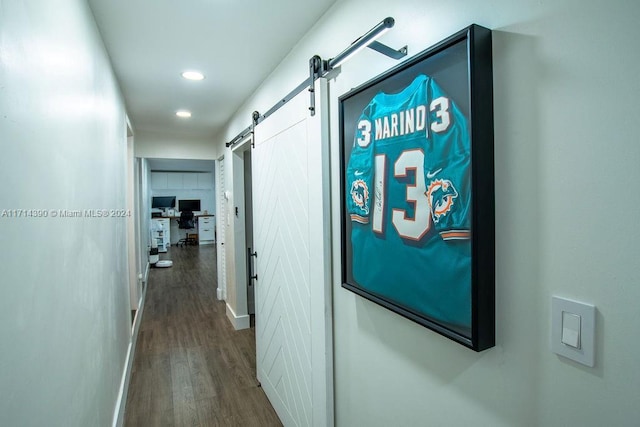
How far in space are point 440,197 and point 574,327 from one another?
0.43 metres

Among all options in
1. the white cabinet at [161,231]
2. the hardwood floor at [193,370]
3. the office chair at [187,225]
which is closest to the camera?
the hardwood floor at [193,370]

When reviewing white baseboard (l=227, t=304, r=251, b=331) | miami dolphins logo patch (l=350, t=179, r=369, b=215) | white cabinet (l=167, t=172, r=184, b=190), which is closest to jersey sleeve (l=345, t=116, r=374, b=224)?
miami dolphins logo patch (l=350, t=179, r=369, b=215)

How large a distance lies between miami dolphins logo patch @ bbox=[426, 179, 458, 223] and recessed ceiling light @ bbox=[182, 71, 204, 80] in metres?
2.25

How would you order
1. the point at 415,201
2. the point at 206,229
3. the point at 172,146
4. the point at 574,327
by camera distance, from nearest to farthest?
the point at 574,327
the point at 415,201
the point at 172,146
the point at 206,229

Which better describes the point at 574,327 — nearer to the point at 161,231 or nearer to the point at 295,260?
the point at 295,260

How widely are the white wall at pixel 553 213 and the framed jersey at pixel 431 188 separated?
6 cm

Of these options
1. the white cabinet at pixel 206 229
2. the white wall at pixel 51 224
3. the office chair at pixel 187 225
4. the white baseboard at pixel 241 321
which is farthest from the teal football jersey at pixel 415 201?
the white cabinet at pixel 206 229

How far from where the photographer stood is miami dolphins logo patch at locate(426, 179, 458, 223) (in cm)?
94

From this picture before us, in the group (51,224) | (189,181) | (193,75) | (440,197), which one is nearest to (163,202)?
(189,181)

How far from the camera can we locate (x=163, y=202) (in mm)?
10734

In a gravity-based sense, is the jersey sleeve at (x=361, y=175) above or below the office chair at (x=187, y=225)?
above

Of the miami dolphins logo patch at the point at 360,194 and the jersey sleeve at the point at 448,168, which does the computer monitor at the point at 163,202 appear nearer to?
the miami dolphins logo patch at the point at 360,194

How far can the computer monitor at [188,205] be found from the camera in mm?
11281

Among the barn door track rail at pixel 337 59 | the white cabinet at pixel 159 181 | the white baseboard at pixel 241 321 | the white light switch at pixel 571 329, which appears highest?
the white cabinet at pixel 159 181
